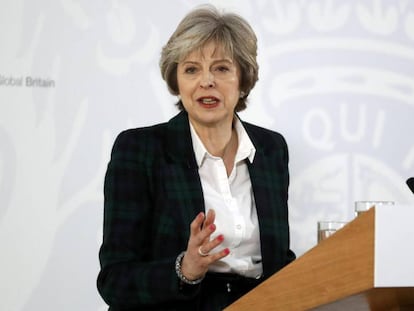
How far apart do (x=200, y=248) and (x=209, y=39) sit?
69 centimetres

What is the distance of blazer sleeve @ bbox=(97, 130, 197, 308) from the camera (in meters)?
1.73

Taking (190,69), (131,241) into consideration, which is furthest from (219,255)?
(190,69)

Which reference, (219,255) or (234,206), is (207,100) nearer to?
(234,206)

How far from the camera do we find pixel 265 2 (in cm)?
272

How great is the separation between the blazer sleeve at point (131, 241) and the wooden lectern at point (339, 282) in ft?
1.69

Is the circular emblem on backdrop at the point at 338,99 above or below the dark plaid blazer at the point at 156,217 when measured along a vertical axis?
above

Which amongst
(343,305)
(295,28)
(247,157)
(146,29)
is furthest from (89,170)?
(343,305)

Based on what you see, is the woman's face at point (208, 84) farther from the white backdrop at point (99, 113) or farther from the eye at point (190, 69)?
the white backdrop at point (99, 113)

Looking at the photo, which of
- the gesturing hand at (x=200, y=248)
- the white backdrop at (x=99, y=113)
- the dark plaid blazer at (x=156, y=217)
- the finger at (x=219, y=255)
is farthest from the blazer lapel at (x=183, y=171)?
the white backdrop at (x=99, y=113)

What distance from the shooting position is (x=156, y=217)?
74.6 inches

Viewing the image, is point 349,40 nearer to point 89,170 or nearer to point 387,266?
point 89,170

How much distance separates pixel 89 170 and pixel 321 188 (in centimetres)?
81

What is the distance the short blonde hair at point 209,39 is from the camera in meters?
1.97

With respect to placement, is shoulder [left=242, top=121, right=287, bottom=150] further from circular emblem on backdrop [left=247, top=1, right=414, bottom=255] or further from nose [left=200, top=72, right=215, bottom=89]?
circular emblem on backdrop [left=247, top=1, right=414, bottom=255]
